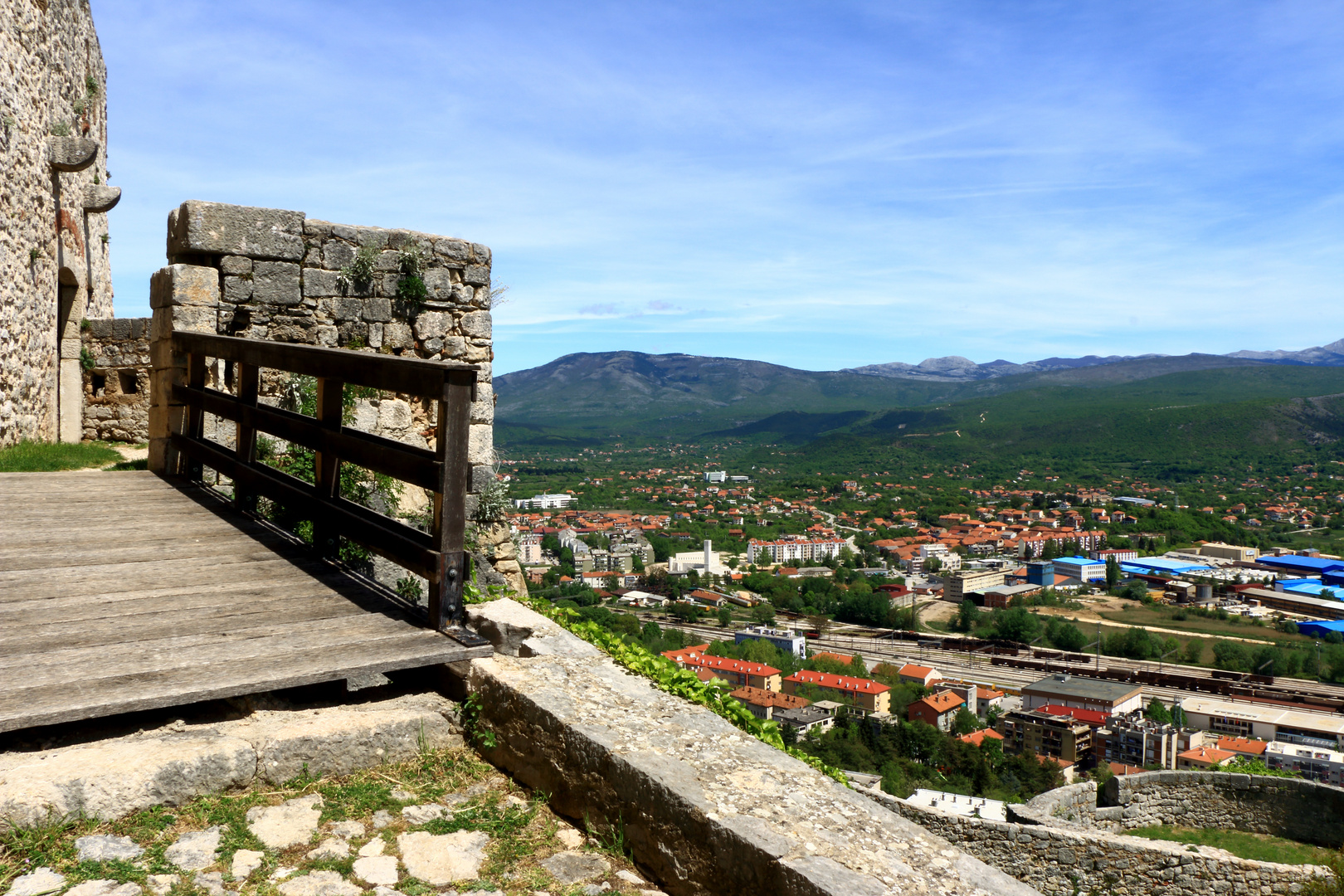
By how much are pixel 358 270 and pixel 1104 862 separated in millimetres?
11727

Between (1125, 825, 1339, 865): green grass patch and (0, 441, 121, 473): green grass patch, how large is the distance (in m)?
16.0

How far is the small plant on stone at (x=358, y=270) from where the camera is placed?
616cm

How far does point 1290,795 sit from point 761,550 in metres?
40.3

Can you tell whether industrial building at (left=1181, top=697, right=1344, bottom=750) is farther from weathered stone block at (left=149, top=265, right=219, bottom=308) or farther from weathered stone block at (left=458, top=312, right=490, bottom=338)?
weathered stone block at (left=149, top=265, right=219, bottom=308)

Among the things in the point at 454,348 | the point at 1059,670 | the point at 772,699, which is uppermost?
the point at 454,348

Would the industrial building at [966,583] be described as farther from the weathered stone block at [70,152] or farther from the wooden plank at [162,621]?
the wooden plank at [162,621]

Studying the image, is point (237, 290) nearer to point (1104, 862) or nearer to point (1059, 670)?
point (1104, 862)

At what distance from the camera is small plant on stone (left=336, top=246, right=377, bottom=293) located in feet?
20.2

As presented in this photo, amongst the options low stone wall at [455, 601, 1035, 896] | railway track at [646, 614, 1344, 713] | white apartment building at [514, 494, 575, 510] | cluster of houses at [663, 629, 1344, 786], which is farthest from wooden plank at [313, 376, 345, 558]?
white apartment building at [514, 494, 575, 510]

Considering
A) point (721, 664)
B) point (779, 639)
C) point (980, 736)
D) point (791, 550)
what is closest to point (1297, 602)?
point (791, 550)

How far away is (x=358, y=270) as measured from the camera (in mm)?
6180

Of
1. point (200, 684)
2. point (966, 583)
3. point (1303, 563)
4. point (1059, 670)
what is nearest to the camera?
point (200, 684)

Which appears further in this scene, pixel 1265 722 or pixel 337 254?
pixel 1265 722

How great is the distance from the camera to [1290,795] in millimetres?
15000
